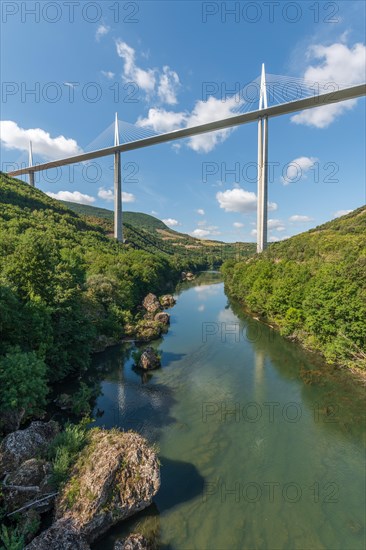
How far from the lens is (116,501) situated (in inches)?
309

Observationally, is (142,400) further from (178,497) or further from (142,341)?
(142,341)

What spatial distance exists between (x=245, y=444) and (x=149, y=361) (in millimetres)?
8121

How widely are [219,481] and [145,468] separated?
2.97 meters

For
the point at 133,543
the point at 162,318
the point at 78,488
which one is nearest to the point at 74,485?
the point at 78,488

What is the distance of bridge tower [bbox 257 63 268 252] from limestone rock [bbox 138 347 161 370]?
1367 inches

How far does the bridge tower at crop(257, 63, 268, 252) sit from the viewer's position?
46281mm

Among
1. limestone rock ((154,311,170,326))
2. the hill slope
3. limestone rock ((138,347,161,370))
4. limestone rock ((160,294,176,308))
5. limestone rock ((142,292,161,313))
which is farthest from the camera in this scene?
the hill slope

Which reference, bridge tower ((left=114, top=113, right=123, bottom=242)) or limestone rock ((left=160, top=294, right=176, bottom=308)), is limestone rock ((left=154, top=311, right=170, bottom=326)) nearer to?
limestone rock ((left=160, top=294, right=176, bottom=308))

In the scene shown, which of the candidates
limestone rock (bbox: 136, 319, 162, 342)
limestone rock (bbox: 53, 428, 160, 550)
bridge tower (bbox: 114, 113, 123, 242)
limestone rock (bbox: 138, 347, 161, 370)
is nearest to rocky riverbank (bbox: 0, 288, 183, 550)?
limestone rock (bbox: 53, 428, 160, 550)

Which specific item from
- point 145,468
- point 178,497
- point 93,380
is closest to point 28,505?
point 145,468

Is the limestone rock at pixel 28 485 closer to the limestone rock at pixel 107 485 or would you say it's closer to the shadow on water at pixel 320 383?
the limestone rock at pixel 107 485

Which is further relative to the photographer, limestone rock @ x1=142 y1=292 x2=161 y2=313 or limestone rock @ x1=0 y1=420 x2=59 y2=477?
limestone rock @ x1=142 y1=292 x2=161 y2=313

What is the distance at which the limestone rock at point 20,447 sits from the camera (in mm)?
8250

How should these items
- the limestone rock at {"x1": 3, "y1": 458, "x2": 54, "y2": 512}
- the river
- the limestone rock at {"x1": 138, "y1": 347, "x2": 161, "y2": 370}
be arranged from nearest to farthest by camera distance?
the limestone rock at {"x1": 3, "y1": 458, "x2": 54, "y2": 512}, the river, the limestone rock at {"x1": 138, "y1": 347, "x2": 161, "y2": 370}
